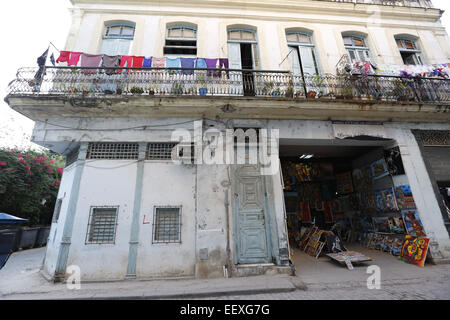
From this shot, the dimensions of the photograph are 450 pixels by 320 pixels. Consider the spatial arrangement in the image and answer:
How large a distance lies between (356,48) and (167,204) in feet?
33.6

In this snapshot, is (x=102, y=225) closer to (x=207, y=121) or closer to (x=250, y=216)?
(x=250, y=216)

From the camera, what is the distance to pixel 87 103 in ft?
19.7

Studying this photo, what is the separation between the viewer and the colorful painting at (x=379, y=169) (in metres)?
7.55

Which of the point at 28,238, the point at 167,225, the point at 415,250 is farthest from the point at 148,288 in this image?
the point at 28,238

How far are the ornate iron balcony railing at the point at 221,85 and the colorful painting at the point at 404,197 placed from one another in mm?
3229

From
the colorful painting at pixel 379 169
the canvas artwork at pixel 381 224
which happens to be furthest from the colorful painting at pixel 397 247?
the colorful painting at pixel 379 169

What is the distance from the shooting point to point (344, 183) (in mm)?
9797

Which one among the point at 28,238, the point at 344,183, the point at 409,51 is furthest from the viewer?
the point at 28,238

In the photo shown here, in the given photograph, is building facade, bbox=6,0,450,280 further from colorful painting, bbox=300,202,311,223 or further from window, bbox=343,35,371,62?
colorful painting, bbox=300,202,311,223

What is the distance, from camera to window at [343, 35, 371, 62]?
8.56 m

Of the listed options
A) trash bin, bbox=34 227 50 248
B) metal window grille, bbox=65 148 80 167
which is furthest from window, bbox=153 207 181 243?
trash bin, bbox=34 227 50 248

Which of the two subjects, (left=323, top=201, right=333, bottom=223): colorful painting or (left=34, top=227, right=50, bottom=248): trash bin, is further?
(left=34, top=227, right=50, bottom=248): trash bin

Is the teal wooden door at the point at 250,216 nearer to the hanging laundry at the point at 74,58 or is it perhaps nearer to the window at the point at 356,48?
the hanging laundry at the point at 74,58

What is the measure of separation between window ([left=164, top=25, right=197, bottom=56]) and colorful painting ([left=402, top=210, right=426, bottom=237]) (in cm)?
976
